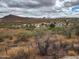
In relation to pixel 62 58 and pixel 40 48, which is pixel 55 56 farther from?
pixel 40 48

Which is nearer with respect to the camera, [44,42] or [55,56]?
[55,56]

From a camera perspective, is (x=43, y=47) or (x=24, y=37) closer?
(x=43, y=47)

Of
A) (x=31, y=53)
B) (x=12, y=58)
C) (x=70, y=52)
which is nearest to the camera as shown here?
(x=12, y=58)

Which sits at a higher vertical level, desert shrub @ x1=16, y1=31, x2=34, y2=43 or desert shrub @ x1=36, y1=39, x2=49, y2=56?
desert shrub @ x1=36, y1=39, x2=49, y2=56

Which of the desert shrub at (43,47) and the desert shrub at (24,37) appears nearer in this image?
the desert shrub at (43,47)

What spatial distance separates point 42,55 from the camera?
28.4 metres

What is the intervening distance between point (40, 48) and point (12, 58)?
5661 millimetres

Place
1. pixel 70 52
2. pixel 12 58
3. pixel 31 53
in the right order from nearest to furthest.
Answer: pixel 12 58, pixel 31 53, pixel 70 52

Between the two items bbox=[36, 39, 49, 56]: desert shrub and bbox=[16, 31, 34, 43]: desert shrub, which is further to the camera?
bbox=[16, 31, 34, 43]: desert shrub

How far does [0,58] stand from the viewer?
80.6ft

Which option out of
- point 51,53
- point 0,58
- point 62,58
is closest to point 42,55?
point 51,53

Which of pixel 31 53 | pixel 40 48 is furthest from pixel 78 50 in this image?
pixel 31 53

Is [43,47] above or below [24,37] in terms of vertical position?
above

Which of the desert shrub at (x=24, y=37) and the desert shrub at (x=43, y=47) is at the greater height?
the desert shrub at (x=43, y=47)
